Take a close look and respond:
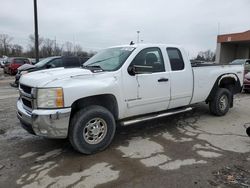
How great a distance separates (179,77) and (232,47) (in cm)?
3649

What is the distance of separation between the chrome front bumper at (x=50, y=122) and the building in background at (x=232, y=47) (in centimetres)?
3148

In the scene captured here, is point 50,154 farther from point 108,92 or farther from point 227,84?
point 227,84

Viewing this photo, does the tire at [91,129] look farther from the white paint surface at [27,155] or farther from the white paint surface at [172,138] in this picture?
the white paint surface at [172,138]

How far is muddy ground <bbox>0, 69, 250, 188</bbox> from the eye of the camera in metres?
3.13

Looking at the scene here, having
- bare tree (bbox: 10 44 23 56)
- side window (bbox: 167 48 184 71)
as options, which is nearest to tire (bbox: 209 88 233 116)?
side window (bbox: 167 48 184 71)

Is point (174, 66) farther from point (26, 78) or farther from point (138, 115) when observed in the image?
point (26, 78)

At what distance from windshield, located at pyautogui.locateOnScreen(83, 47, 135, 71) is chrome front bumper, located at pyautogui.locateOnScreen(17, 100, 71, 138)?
1.30 metres

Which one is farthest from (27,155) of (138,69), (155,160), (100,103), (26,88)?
(138,69)

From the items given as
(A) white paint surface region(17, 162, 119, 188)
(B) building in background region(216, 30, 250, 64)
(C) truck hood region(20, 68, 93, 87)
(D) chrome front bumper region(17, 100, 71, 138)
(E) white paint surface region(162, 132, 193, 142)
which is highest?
(B) building in background region(216, 30, 250, 64)

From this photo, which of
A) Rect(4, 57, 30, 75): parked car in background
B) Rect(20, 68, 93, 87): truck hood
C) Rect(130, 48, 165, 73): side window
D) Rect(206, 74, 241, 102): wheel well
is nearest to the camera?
Rect(20, 68, 93, 87): truck hood

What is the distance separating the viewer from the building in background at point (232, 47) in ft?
101

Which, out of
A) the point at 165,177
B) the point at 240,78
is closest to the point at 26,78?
the point at 165,177

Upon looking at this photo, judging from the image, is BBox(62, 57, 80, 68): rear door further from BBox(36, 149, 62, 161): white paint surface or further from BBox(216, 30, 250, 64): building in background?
BBox(216, 30, 250, 64): building in background

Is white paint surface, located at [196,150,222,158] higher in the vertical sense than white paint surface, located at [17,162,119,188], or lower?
higher
